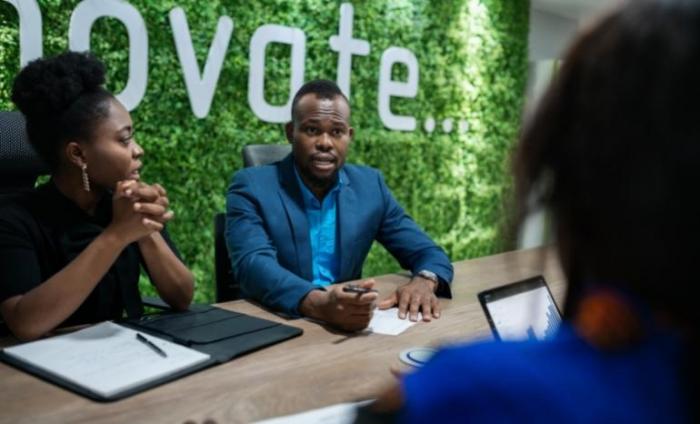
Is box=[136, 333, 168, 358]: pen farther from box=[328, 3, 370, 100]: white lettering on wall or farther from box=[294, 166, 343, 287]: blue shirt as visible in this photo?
box=[328, 3, 370, 100]: white lettering on wall

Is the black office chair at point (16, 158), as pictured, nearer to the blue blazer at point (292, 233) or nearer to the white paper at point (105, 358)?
the blue blazer at point (292, 233)

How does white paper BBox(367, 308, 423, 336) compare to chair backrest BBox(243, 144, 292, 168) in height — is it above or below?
below

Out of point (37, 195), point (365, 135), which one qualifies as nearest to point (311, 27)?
point (365, 135)

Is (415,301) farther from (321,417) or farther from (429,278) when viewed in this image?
(321,417)

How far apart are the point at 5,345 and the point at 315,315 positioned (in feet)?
2.28

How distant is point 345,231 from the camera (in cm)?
207

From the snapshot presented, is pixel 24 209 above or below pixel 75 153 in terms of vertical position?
below

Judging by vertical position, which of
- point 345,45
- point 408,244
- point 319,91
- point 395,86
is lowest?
point 408,244

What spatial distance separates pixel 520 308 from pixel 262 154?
1365 mm

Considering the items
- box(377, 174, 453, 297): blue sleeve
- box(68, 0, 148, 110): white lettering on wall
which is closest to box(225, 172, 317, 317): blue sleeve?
box(377, 174, 453, 297): blue sleeve

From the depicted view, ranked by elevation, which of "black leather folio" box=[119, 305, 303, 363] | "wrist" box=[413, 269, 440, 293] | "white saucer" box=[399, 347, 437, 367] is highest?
"wrist" box=[413, 269, 440, 293]

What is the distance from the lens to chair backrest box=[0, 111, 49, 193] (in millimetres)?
1668

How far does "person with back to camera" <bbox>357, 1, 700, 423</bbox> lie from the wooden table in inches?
14.0

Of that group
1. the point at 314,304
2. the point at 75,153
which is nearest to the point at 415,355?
the point at 314,304
